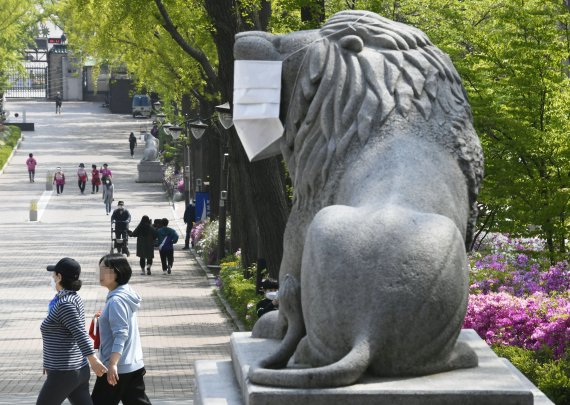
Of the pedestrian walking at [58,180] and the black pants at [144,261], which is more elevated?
the black pants at [144,261]

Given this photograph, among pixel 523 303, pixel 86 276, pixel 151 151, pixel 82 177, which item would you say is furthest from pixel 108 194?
pixel 523 303

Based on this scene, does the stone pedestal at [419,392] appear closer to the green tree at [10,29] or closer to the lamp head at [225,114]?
the lamp head at [225,114]

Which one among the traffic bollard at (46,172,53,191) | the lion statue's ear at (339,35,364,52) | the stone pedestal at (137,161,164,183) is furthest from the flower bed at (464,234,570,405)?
the stone pedestal at (137,161,164,183)

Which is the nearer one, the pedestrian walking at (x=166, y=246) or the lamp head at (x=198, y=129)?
the pedestrian walking at (x=166, y=246)

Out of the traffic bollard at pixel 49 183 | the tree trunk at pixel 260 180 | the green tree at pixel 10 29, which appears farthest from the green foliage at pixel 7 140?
the tree trunk at pixel 260 180

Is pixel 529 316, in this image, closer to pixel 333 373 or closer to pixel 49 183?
pixel 333 373

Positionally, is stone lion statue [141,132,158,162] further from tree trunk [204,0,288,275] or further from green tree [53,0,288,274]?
tree trunk [204,0,288,275]

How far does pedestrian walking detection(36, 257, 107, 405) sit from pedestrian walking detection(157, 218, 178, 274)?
20.9 m

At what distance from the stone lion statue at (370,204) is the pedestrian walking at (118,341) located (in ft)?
6.55

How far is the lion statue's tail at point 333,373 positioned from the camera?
22.0 ft

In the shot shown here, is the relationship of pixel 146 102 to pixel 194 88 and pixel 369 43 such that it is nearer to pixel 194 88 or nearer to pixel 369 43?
pixel 194 88

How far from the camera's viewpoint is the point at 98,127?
275 feet

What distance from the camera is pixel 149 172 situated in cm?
5919

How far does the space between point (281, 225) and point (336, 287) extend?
12.9 meters
